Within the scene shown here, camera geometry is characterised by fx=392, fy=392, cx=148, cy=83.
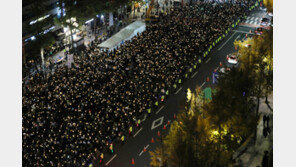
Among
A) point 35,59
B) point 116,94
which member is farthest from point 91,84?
point 35,59

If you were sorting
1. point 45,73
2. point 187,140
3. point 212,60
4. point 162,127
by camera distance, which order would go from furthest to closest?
point 212,60 < point 45,73 < point 162,127 < point 187,140

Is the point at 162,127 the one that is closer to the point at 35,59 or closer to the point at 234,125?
the point at 234,125

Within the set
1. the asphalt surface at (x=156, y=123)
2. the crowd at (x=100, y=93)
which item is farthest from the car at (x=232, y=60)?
the crowd at (x=100, y=93)

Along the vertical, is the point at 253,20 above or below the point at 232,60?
above

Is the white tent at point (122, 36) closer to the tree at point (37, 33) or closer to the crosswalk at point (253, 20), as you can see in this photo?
the tree at point (37, 33)

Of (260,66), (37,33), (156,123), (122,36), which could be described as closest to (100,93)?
(156,123)

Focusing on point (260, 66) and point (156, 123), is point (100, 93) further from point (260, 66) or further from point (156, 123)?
point (260, 66)

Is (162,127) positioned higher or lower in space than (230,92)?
lower
